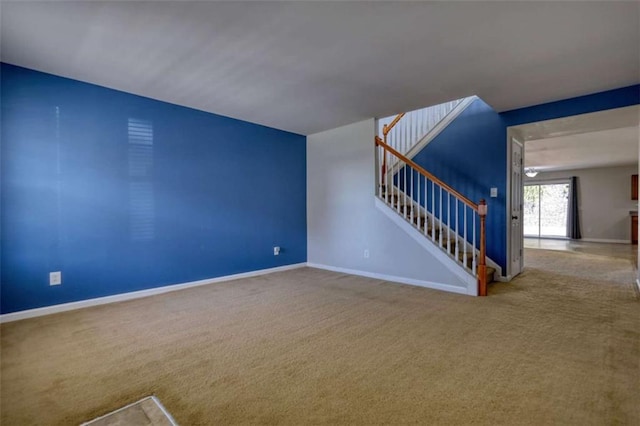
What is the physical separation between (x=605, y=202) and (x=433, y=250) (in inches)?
353

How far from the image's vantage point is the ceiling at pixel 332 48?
1994 millimetres

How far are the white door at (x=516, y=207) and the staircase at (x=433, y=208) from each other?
47cm

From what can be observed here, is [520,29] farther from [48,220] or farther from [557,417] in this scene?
[48,220]

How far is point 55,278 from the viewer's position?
2.96 m

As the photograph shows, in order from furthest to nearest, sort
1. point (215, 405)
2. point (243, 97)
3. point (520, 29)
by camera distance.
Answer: point (243, 97), point (520, 29), point (215, 405)

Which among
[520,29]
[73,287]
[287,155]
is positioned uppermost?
[520,29]

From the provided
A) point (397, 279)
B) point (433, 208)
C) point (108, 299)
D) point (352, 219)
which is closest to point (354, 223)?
point (352, 219)

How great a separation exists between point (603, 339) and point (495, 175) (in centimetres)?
253

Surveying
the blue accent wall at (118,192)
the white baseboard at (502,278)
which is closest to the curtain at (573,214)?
the white baseboard at (502,278)

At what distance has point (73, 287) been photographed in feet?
10.0

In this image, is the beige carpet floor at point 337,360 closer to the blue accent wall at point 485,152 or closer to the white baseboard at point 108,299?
the white baseboard at point 108,299

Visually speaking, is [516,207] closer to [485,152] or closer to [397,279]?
[485,152]

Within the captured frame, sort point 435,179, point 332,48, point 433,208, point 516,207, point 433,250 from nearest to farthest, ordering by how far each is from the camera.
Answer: point 332,48 → point 433,250 → point 435,179 → point 433,208 → point 516,207

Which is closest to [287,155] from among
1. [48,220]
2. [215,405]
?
[48,220]
